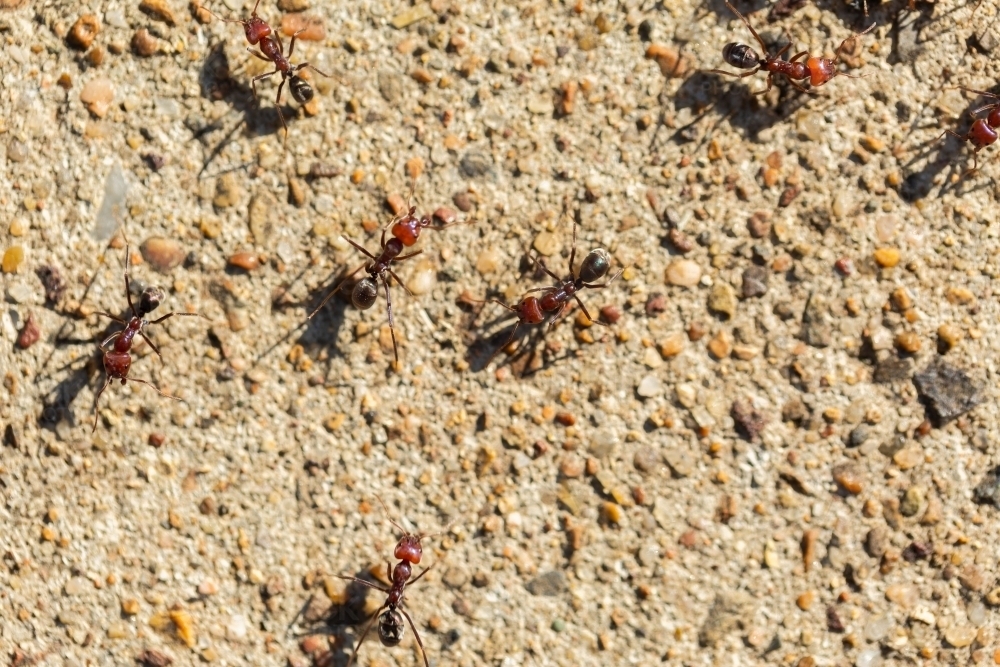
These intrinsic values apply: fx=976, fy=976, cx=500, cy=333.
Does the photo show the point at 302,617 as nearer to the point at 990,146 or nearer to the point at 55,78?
the point at 55,78

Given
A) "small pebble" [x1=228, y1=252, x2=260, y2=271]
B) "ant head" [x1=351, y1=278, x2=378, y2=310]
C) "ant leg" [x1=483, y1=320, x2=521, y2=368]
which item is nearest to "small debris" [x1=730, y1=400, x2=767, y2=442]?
"ant leg" [x1=483, y1=320, x2=521, y2=368]

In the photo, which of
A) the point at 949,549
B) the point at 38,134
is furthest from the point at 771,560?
the point at 38,134

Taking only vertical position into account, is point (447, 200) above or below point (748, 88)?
below

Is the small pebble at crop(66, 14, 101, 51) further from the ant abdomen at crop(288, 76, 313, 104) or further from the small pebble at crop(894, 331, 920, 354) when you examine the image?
the small pebble at crop(894, 331, 920, 354)

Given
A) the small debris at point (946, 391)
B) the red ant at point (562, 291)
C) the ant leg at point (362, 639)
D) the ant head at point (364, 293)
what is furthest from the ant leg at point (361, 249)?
the small debris at point (946, 391)

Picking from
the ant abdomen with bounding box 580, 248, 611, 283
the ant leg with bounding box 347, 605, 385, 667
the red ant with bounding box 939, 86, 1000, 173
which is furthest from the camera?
the ant leg with bounding box 347, 605, 385, 667

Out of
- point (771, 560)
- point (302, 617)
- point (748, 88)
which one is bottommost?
point (302, 617)

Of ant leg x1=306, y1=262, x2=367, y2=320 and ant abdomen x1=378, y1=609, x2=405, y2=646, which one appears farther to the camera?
ant leg x1=306, y1=262, x2=367, y2=320
